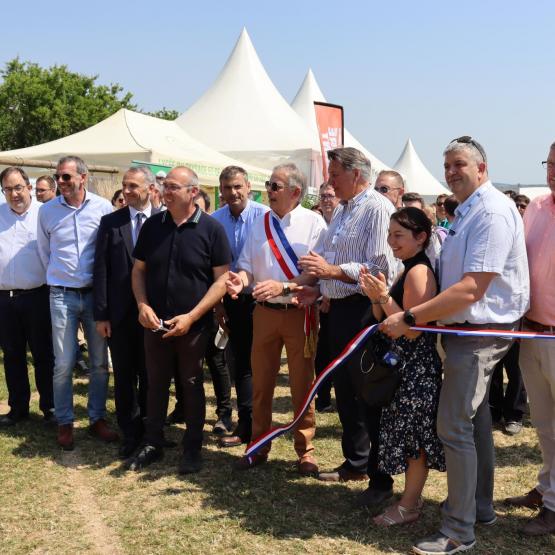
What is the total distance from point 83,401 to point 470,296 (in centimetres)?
442

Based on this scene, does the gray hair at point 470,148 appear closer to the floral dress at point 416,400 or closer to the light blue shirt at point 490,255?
the light blue shirt at point 490,255

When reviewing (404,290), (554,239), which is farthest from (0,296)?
(554,239)

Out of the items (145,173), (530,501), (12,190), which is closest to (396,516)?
(530,501)

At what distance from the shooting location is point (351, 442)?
4344 millimetres

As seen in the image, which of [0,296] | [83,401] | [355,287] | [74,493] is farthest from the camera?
[83,401]

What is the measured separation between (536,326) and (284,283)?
159 centimetres

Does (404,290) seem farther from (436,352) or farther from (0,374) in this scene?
(0,374)

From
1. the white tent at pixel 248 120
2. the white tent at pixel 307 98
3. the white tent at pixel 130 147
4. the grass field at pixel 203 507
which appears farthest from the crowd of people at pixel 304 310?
the white tent at pixel 307 98

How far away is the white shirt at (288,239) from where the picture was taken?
4.43m

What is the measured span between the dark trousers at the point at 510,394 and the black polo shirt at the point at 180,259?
9.21 feet

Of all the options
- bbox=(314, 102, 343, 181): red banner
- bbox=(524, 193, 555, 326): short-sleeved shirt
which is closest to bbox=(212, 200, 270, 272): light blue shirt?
bbox=(524, 193, 555, 326): short-sleeved shirt

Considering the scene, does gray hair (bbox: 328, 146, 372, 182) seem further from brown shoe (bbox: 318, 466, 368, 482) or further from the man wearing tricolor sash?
brown shoe (bbox: 318, 466, 368, 482)

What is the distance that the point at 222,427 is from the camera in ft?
17.9

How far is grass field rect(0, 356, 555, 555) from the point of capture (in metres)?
3.48
